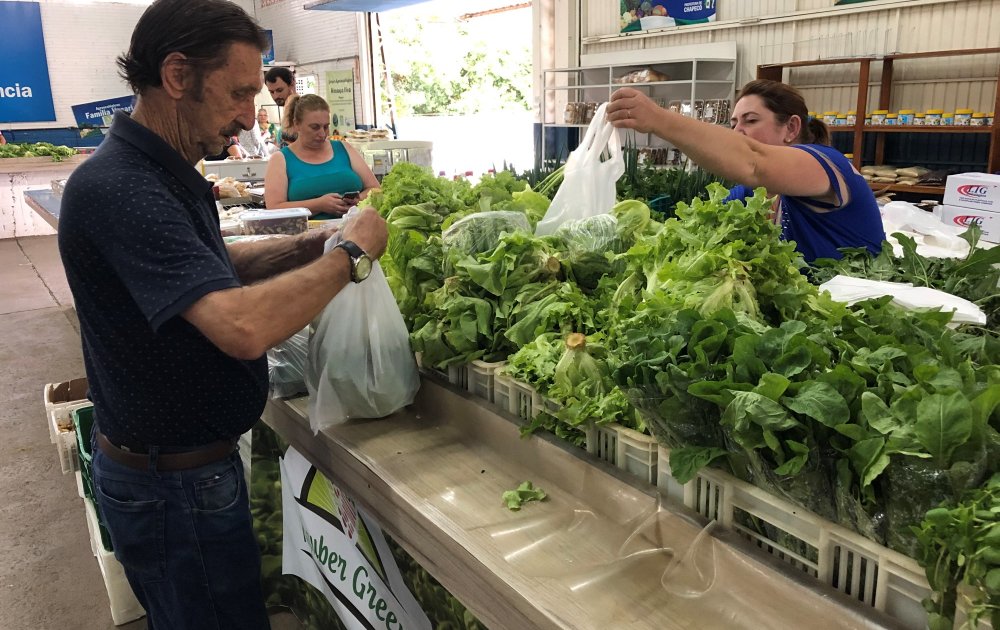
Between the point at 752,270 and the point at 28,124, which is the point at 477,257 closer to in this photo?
the point at 752,270

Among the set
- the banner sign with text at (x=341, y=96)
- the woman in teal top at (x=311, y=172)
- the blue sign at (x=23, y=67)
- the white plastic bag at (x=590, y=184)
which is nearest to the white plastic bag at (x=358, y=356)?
the white plastic bag at (x=590, y=184)

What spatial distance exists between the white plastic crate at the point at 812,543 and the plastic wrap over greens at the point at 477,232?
953mm

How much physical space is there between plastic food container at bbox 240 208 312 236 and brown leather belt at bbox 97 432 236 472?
6.16 feet

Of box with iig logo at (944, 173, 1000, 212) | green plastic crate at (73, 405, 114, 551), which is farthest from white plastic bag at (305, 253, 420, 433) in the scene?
box with iig logo at (944, 173, 1000, 212)

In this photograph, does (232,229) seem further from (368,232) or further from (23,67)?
(23,67)

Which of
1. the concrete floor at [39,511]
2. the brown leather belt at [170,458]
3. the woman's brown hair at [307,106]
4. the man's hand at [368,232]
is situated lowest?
the concrete floor at [39,511]

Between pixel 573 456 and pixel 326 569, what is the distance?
96 centimetres

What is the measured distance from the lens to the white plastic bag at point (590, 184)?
2365 millimetres

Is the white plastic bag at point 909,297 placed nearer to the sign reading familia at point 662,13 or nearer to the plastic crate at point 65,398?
Result: the plastic crate at point 65,398

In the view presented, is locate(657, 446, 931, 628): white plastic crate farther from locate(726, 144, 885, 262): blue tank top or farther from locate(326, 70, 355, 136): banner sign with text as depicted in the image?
locate(326, 70, 355, 136): banner sign with text

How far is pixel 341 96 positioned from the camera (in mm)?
8305

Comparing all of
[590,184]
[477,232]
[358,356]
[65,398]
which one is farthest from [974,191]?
[65,398]

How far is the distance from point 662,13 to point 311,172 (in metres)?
5.52

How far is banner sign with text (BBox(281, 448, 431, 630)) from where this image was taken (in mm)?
1884
